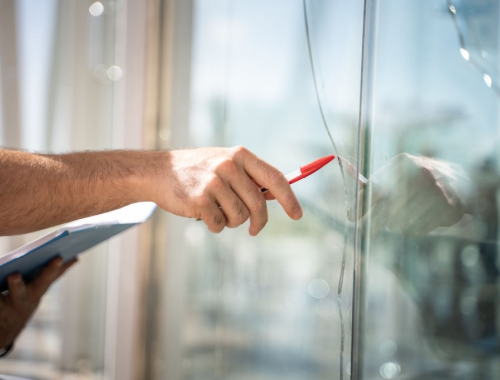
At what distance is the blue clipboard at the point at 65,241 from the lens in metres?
0.57

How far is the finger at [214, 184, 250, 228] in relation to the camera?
534 mm

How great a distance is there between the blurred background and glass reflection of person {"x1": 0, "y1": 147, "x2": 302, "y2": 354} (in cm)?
13

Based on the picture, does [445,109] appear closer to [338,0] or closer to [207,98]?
[338,0]

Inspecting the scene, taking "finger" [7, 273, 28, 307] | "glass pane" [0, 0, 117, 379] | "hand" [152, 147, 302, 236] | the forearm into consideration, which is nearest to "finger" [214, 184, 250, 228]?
"hand" [152, 147, 302, 236]

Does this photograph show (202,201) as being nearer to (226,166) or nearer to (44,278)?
(226,166)

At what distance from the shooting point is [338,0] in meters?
0.75

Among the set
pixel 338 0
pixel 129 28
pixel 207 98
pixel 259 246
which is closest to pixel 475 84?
pixel 338 0

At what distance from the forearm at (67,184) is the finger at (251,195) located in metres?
0.12

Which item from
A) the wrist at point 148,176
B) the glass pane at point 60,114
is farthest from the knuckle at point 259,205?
the glass pane at point 60,114

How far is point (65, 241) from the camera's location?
612 mm

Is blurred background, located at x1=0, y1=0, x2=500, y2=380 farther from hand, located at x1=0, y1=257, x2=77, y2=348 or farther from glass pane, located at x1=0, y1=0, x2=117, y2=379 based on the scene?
hand, located at x1=0, y1=257, x2=77, y2=348

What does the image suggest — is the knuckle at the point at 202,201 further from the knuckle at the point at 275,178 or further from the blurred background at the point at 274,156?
the blurred background at the point at 274,156

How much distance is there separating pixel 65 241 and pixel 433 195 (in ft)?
1.53

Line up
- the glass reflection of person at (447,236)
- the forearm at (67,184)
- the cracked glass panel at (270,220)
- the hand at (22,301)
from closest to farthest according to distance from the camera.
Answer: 1. the glass reflection of person at (447,236)
2. the forearm at (67,184)
3. the hand at (22,301)
4. the cracked glass panel at (270,220)
